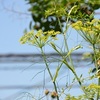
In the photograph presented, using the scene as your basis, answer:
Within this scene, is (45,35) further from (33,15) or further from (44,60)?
(33,15)

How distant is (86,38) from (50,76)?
0.13m

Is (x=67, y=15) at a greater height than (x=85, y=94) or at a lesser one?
greater

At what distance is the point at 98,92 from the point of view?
1.14 metres

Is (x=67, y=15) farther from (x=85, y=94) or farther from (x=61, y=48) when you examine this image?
(x=85, y=94)

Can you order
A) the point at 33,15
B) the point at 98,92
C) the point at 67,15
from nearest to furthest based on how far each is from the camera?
the point at 98,92 → the point at 67,15 → the point at 33,15

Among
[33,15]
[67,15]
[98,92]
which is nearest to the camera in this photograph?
[98,92]

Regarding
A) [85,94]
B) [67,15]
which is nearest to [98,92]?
[85,94]

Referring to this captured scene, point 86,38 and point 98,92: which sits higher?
point 86,38

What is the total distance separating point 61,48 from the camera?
3.97 ft

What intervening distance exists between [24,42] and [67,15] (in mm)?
151

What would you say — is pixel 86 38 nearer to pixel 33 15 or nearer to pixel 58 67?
pixel 58 67

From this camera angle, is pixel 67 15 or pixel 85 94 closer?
pixel 85 94

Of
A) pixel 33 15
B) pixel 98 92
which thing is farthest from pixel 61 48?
pixel 33 15

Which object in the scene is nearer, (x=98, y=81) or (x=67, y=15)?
(x=98, y=81)
